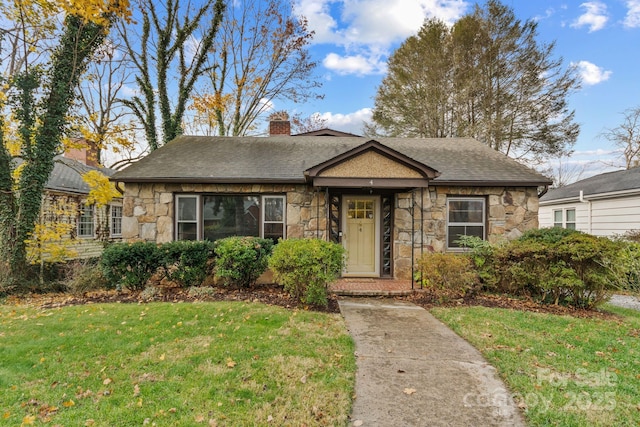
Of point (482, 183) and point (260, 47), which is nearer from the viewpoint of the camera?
point (482, 183)

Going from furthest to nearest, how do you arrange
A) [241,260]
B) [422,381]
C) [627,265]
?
[241,260] → [627,265] → [422,381]

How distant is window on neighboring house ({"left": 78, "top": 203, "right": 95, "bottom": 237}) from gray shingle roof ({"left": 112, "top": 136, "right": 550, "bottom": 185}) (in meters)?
6.16

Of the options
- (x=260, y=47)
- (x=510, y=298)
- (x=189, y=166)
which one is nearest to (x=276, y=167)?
(x=189, y=166)

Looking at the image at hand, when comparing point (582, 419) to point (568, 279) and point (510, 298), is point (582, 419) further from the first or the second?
point (510, 298)

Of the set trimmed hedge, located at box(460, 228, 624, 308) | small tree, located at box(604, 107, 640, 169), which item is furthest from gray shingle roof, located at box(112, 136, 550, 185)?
small tree, located at box(604, 107, 640, 169)

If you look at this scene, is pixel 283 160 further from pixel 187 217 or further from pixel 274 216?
pixel 187 217

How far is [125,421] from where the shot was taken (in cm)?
264

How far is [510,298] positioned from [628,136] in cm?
1996

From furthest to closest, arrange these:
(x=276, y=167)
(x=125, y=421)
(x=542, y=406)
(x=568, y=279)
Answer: (x=276, y=167) → (x=568, y=279) → (x=542, y=406) → (x=125, y=421)

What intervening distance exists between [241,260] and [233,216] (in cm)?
183

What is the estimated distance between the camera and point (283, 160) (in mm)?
9133

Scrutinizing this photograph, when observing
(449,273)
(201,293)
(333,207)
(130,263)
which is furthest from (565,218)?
(130,263)

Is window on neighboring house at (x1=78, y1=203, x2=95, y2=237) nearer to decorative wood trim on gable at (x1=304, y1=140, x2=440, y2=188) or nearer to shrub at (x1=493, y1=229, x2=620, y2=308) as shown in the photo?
decorative wood trim on gable at (x1=304, y1=140, x2=440, y2=188)

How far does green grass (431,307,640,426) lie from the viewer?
2.86 metres
